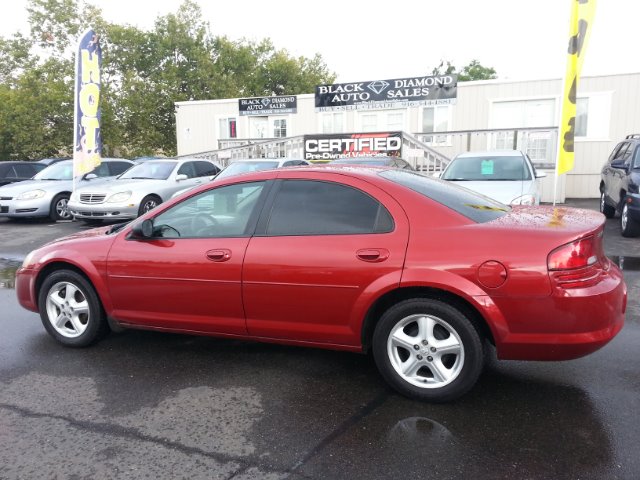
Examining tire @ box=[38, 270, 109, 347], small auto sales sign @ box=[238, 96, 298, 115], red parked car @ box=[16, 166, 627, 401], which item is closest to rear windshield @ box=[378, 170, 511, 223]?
red parked car @ box=[16, 166, 627, 401]

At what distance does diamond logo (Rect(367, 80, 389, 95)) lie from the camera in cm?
1859

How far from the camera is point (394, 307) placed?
10.6ft

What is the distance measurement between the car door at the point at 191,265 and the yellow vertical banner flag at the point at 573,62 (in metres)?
7.58

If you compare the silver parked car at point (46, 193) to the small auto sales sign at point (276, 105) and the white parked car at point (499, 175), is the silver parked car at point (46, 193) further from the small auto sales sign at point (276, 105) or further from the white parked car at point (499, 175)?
the white parked car at point (499, 175)

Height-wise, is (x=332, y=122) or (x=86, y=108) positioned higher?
(x=332, y=122)

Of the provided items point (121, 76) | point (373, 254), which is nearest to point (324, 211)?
point (373, 254)

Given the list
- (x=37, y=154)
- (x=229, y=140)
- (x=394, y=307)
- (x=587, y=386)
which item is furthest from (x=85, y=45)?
(x=37, y=154)

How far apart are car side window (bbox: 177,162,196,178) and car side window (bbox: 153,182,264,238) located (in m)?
8.87

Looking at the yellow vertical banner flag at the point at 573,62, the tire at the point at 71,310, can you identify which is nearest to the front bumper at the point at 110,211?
the tire at the point at 71,310

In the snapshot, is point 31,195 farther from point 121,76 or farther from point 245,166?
point 121,76

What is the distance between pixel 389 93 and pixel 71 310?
16.1 metres

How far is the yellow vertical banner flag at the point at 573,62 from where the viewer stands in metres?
8.89

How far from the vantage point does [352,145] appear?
17.2m

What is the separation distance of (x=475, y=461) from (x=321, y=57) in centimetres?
4485
